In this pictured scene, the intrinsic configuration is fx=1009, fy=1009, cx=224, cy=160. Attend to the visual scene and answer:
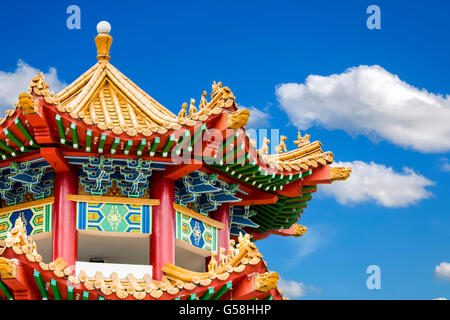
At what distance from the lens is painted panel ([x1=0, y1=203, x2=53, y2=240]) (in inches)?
820

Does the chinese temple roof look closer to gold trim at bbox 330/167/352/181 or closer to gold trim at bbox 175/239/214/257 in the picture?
gold trim at bbox 330/167/352/181

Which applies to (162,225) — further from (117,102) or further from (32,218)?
(117,102)

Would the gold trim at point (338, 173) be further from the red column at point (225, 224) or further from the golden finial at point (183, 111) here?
the golden finial at point (183, 111)

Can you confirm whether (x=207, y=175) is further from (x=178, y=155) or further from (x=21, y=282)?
(x=21, y=282)

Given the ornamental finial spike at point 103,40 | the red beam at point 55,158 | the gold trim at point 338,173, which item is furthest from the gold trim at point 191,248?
the ornamental finial spike at point 103,40

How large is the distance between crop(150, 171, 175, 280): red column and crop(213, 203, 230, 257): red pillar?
70.4 inches

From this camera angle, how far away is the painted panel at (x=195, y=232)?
2152 cm

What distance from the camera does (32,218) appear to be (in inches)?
830

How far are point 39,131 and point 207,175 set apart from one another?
4.01 metres

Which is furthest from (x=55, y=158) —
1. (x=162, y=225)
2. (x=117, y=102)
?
(x=117, y=102)

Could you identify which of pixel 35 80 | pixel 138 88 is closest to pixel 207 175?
pixel 138 88

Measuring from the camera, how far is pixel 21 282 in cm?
1758

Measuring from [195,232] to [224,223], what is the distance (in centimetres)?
118
